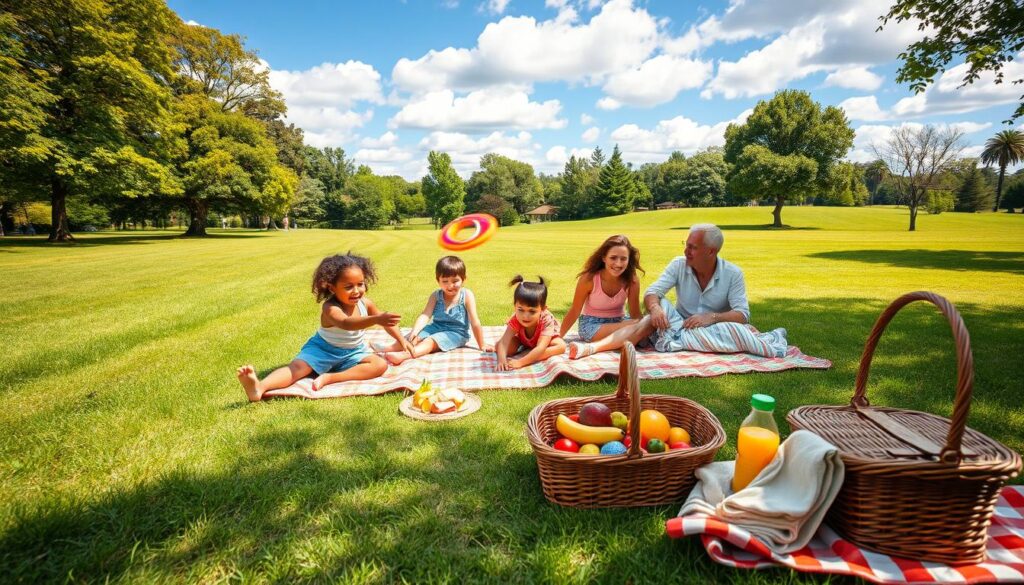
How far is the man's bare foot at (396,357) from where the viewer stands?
5152 mm

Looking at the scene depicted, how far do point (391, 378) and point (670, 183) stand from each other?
286 ft

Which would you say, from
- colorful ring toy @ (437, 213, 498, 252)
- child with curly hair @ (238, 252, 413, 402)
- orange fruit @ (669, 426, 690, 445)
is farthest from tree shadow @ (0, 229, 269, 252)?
orange fruit @ (669, 426, 690, 445)

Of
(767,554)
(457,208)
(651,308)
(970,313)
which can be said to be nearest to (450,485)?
(767,554)

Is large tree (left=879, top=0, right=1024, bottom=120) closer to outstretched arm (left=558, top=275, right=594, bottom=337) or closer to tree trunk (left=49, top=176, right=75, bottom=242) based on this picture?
outstretched arm (left=558, top=275, right=594, bottom=337)

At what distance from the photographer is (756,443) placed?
226cm

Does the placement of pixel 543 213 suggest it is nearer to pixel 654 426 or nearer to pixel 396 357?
pixel 396 357

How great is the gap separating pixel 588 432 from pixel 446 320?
11.1ft

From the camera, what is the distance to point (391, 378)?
183 inches

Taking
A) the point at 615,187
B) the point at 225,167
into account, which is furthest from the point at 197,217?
the point at 615,187

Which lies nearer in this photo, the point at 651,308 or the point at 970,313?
the point at 651,308

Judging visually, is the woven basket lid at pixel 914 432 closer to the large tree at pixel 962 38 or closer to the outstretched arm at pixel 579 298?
the outstretched arm at pixel 579 298

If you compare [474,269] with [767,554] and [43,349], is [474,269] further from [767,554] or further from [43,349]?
[767,554]

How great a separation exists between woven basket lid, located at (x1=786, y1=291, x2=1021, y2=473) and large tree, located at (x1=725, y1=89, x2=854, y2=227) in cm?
4791

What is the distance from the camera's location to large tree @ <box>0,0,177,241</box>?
1781 centimetres
